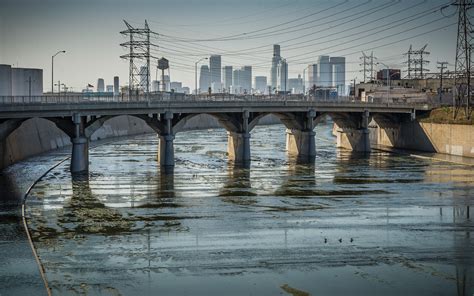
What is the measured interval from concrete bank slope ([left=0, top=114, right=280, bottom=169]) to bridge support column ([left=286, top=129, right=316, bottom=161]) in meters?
37.0

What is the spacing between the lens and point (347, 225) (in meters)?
47.0

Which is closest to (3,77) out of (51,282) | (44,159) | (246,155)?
(44,159)

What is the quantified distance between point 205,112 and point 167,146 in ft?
28.6

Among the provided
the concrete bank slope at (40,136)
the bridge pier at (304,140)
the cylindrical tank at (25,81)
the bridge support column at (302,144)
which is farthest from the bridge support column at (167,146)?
the cylindrical tank at (25,81)

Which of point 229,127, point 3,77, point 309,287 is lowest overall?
point 309,287

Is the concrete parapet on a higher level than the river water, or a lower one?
higher

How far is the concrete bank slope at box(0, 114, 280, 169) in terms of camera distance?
269ft

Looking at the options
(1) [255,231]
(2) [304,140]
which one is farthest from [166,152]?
(1) [255,231]

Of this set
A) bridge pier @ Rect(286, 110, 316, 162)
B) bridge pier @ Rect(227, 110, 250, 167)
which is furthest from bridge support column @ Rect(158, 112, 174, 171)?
bridge pier @ Rect(286, 110, 316, 162)

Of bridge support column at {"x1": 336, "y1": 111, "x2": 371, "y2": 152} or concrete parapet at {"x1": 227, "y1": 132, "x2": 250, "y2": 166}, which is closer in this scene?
concrete parapet at {"x1": 227, "y1": 132, "x2": 250, "y2": 166}

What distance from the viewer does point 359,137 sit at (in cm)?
10912

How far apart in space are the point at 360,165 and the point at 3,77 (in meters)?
57.8

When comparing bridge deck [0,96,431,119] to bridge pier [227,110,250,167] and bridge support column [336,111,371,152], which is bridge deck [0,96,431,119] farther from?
bridge support column [336,111,371,152]

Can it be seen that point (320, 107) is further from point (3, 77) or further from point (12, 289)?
point (12, 289)
